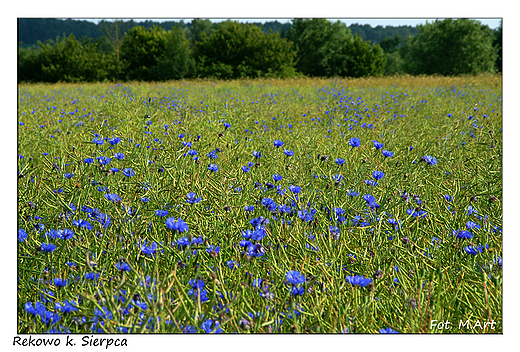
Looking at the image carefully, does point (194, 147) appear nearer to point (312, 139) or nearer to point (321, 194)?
point (312, 139)

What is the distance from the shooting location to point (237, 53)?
21.5m

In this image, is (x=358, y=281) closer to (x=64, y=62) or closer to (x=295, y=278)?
(x=295, y=278)

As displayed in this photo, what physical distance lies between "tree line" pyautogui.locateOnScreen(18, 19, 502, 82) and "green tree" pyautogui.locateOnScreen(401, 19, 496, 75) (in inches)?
2.4

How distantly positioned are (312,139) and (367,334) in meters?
2.26

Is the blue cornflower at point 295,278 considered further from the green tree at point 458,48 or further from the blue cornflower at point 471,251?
the green tree at point 458,48

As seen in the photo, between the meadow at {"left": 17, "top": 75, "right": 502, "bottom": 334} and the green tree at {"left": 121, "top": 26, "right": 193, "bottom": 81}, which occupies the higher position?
the green tree at {"left": 121, "top": 26, "right": 193, "bottom": 81}

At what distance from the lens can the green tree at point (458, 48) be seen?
23.3 m

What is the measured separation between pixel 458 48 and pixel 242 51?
16.1 m

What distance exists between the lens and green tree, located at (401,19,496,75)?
2330 cm

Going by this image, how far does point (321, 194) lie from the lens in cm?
179

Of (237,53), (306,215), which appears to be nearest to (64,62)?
(237,53)

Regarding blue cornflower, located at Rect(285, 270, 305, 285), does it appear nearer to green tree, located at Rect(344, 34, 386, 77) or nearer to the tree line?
the tree line

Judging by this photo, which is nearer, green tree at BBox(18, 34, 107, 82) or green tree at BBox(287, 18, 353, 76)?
green tree at BBox(18, 34, 107, 82)

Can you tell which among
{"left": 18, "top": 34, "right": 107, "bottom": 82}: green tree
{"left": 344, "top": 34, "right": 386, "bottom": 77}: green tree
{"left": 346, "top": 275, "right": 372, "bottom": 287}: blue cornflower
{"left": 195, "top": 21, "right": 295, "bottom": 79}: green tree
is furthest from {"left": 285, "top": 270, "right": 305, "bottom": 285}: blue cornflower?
{"left": 344, "top": 34, "right": 386, "bottom": 77}: green tree
